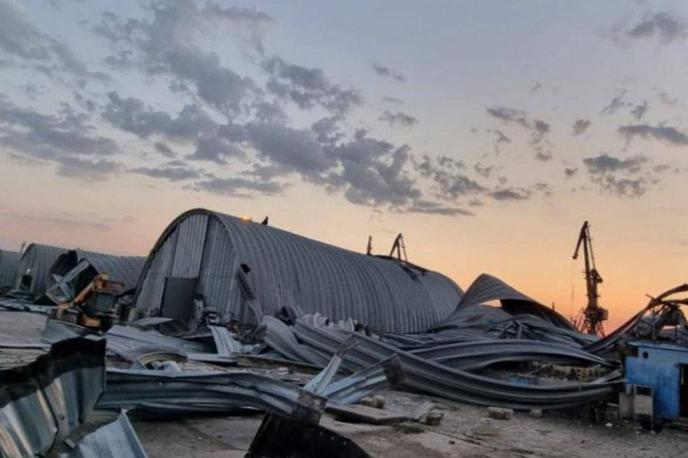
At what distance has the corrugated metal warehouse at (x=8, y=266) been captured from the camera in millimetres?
46750

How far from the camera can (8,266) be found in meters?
47.8

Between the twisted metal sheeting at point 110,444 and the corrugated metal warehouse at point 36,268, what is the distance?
130ft

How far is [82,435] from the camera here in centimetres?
355

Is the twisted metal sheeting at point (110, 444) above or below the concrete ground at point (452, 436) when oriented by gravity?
above

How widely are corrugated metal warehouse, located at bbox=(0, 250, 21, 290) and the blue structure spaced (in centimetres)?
4802

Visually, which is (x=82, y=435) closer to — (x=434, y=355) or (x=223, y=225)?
(x=434, y=355)

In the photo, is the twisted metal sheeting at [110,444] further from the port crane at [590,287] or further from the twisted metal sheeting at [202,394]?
the port crane at [590,287]

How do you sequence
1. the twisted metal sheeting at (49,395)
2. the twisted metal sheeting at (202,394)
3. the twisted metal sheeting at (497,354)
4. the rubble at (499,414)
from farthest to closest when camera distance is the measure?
1. the twisted metal sheeting at (497,354)
2. the rubble at (499,414)
3. the twisted metal sheeting at (202,394)
4. the twisted metal sheeting at (49,395)

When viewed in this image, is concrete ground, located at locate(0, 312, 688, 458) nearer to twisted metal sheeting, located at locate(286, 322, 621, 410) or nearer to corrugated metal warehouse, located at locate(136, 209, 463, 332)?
twisted metal sheeting, located at locate(286, 322, 621, 410)

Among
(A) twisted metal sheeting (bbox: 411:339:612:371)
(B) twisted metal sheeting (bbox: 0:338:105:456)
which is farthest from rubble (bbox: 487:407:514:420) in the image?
(B) twisted metal sheeting (bbox: 0:338:105:456)

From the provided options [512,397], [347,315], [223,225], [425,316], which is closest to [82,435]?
[512,397]

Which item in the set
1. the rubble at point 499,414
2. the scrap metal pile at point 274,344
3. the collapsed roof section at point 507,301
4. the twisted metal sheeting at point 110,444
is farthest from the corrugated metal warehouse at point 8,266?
the twisted metal sheeting at point 110,444

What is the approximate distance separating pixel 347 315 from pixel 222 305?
5568mm

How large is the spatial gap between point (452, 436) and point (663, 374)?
4905mm
